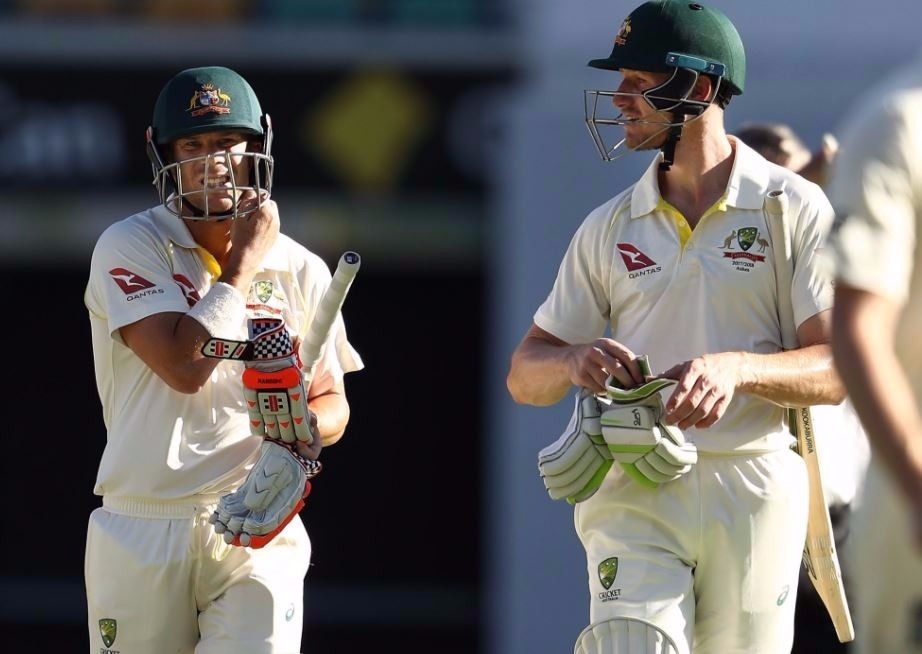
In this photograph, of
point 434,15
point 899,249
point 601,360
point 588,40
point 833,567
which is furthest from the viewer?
point 434,15

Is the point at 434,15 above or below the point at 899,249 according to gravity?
above

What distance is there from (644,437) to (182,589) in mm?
1051

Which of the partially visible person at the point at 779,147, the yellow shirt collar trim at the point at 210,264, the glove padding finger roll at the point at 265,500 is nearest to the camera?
the glove padding finger roll at the point at 265,500

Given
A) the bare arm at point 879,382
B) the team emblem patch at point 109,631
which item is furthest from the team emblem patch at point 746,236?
the team emblem patch at point 109,631

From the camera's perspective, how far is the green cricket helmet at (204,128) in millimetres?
4363

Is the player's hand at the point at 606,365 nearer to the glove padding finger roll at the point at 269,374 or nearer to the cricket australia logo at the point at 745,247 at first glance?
the cricket australia logo at the point at 745,247

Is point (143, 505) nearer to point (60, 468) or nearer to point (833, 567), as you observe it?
point (833, 567)

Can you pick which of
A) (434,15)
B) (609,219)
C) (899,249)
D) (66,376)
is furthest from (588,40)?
(899,249)

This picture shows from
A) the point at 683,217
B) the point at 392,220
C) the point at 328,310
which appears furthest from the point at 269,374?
the point at 392,220

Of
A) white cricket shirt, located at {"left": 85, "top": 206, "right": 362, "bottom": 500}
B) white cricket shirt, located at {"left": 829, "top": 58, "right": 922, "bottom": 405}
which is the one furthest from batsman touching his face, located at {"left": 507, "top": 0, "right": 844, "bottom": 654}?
white cricket shirt, located at {"left": 829, "top": 58, "right": 922, "bottom": 405}

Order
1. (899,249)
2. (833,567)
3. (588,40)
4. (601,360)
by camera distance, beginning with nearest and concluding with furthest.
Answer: (899,249), (601,360), (833,567), (588,40)

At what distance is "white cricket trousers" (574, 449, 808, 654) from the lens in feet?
13.8

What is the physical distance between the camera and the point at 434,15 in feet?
39.1

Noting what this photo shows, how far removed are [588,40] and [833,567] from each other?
7.01m
